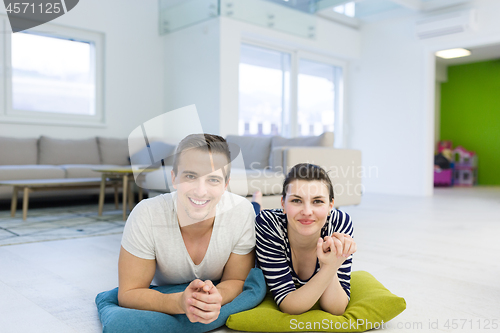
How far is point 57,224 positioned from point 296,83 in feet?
12.6

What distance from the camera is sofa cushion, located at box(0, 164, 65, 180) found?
3838 mm

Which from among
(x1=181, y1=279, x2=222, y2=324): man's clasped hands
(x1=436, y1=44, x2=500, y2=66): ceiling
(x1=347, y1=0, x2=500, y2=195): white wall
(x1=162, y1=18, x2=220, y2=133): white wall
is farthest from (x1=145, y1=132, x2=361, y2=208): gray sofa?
(x1=436, y1=44, x2=500, y2=66): ceiling

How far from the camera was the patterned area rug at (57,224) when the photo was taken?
273cm

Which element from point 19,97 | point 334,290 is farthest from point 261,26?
point 334,290

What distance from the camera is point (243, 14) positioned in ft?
16.2

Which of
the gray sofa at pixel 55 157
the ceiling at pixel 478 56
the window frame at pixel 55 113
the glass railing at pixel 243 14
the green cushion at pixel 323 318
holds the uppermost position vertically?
the ceiling at pixel 478 56

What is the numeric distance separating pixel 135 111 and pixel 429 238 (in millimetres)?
4004

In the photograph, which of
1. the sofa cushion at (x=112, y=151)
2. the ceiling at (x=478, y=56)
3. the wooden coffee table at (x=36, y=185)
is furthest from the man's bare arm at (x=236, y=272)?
the ceiling at (x=478, y=56)

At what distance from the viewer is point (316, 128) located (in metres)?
6.47

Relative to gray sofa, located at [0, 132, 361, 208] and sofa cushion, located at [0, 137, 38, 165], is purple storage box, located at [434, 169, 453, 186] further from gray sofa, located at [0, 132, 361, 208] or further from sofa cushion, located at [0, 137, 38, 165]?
sofa cushion, located at [0, 137, 38, 165]

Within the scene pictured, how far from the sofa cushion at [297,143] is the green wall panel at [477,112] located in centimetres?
598

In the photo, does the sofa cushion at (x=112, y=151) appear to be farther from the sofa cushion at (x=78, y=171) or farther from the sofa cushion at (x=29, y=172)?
the sofa cushion at (x=29, y=172)

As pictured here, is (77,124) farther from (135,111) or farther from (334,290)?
(334,290)

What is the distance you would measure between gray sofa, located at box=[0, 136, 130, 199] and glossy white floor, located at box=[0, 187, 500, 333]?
1.70 meters
